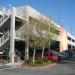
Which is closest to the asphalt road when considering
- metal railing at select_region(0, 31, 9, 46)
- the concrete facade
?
the concrete facade

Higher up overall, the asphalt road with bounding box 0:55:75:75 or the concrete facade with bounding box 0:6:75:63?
the concrete facade with bounding box 0:6:75:63

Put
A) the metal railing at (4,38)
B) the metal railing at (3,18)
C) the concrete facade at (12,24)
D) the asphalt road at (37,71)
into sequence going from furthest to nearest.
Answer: the metal railing at (4,38) < the metal railing at (3,18) < the concrete facade at (12,24) < the asphalt road at (37,71)

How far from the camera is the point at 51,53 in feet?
126

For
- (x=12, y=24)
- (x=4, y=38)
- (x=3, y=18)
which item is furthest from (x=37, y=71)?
(x=3, y=18)

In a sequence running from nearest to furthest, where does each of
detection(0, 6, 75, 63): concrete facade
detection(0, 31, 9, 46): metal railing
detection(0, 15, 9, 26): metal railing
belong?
detection(0, 6, 75, 63): concrete facade < detection(0, 15, 9, 26): metal railing < detection(0, 31, 9, 46): metal railing

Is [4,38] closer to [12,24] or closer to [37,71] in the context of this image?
[12,24]

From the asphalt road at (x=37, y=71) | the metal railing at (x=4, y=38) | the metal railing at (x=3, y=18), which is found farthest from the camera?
the metal railing at (x=4, y=38)

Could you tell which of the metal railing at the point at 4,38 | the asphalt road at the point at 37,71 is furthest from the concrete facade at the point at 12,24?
the asphalt road at the point at 37,71

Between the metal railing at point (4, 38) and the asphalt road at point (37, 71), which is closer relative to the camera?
the asphalt road at point (37, 71)

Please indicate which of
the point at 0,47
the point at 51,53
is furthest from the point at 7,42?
the point at 51,53

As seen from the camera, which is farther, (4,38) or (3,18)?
(4,38)

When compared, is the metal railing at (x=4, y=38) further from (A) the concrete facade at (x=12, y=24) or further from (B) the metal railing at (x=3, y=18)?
(B) the metal railing at (x=3, y=18)

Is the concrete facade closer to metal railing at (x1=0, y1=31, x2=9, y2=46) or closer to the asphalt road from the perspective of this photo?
metal railing at (x1=0, y1=31, x2=9, y2=46)

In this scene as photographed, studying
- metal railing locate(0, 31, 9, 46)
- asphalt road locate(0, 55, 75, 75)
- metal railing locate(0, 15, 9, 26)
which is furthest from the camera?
metal railing locate(0, 31, 9, 46)
